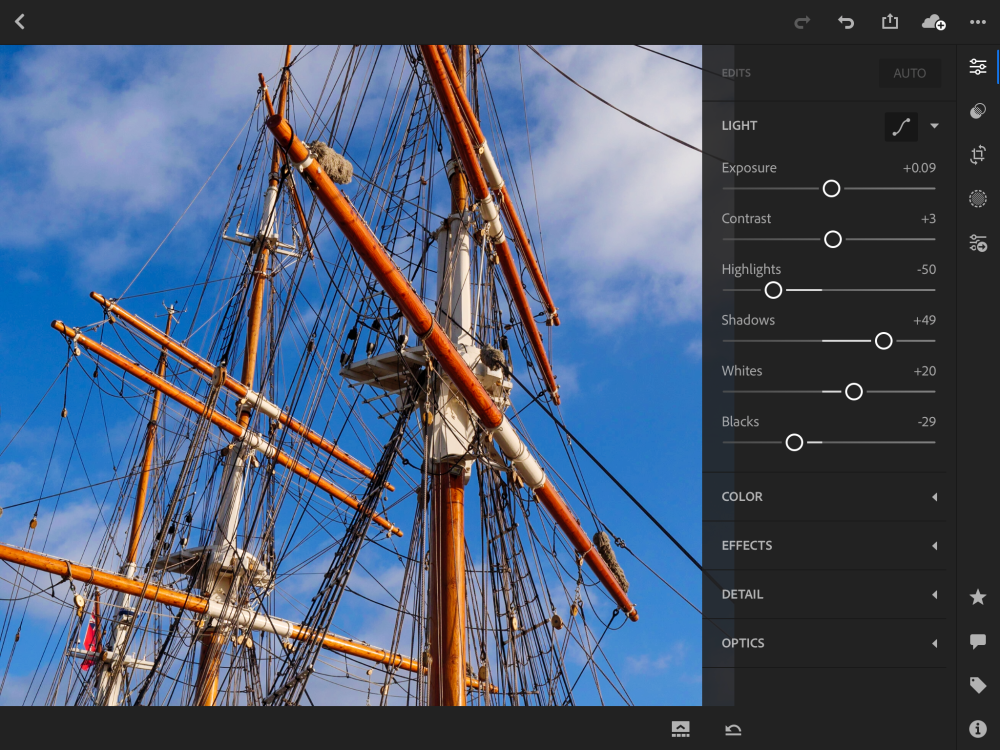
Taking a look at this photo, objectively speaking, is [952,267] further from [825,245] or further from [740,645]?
[740,645]

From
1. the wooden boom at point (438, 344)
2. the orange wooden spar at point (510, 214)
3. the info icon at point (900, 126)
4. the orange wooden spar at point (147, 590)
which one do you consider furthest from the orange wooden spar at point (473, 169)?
the info icon at point (900, 126)

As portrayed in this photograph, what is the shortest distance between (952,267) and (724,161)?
2.13 meters

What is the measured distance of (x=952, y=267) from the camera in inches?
238

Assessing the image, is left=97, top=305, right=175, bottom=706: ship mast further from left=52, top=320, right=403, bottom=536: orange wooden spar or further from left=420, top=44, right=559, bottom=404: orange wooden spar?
left=420, top=44, right=559, bottom=404: orange wooden spar

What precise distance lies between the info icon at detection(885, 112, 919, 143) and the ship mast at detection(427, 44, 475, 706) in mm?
7106

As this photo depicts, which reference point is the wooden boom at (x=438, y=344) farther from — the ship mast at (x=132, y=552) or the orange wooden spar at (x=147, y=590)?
the ship mast at (x=132, y=552)

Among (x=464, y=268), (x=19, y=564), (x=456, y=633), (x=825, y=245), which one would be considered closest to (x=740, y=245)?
(x=825, y=245)

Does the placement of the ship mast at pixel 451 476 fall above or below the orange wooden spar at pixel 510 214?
below

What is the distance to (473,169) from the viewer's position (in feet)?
52.8

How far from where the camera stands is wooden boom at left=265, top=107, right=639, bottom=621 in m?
10.0

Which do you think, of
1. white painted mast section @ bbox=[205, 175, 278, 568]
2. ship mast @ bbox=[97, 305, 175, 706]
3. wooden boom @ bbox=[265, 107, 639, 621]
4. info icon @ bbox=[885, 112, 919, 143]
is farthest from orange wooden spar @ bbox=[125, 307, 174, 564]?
info icon @ bbox=[885, 112, 919, 143]

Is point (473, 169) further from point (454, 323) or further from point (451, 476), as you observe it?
point (451, 476)

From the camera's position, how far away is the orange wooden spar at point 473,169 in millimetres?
14945

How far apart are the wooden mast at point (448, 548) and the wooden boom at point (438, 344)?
992 millimetres
